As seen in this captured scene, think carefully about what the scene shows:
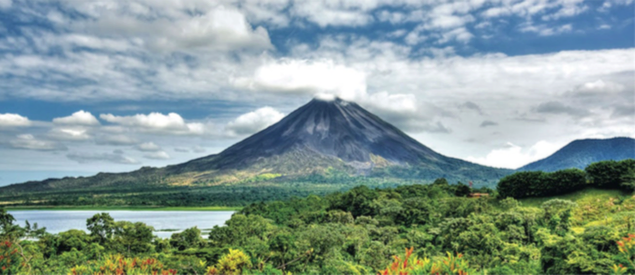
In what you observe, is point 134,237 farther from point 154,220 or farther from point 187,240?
point 154,220

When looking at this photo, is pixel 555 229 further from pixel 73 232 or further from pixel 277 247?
pixel 73 232

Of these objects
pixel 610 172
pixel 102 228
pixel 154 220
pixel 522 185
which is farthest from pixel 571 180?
pixel 154 220

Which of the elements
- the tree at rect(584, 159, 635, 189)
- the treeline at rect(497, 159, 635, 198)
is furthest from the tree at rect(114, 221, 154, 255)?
the tree at rect(584, 159, 635, 189)

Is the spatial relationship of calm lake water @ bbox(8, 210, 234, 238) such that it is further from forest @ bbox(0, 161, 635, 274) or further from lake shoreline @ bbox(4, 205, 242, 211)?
forest @ bbox(0, 161, 635, 274)

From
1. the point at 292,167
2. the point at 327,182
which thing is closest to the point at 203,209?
the point at 327,182

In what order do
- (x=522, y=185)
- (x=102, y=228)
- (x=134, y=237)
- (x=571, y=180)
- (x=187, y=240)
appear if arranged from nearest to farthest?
(x=134, y=237) < (x=102, y=228) < (x=187, y=240) < (x=571, y=180) < (x=522, y=185)

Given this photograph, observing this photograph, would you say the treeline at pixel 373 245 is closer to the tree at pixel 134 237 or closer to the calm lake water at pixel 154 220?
the tree at pixel 134 237

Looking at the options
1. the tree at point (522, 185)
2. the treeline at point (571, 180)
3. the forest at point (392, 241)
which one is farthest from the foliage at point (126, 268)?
the tree at point (522, 185)
